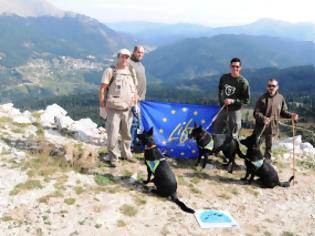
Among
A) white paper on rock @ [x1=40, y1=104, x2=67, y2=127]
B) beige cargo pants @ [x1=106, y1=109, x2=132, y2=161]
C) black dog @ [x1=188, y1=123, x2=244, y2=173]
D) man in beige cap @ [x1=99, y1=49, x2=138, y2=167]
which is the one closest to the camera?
man in beige cap @ [x1=99, y1=49, x2=138, y2=167]

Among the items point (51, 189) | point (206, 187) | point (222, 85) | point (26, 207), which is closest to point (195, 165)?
point (206, 187)

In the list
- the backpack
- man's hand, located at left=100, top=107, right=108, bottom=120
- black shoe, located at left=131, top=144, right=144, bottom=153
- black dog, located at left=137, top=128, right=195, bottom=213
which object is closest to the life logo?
the backpack

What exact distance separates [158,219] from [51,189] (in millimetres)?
2976

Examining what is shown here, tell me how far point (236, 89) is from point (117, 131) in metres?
4.35

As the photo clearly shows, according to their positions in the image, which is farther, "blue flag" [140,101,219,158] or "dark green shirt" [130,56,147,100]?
"blue flag" [140,101,219,158]

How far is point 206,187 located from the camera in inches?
461

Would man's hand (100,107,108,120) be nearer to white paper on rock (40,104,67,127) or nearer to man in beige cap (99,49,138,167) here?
man in beige cap (99,49,138,167)

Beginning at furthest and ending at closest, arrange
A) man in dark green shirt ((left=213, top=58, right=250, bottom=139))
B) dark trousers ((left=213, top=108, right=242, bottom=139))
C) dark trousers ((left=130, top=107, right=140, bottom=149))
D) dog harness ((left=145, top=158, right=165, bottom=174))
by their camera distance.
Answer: dark trousers ((left=130, top=107, right=140, bottom=149)) < dark trousers ((left=213, top=108, right=242, bottom=139)) < man in dark green shirt ((left=213, top=58, right=250, bottom=139)) < dog harness ((left=145, top=158, right=165, bottom=174))

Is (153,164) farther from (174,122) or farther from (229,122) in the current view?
(229,122)

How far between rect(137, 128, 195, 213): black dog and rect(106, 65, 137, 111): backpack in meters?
1.37

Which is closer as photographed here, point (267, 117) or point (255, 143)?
point (255, 143)

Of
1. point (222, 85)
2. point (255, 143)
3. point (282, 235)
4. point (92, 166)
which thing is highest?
point (222, 85)

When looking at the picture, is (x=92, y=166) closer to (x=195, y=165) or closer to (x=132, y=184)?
(x=132, y=184)

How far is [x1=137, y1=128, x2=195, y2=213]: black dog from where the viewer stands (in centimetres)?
1039
